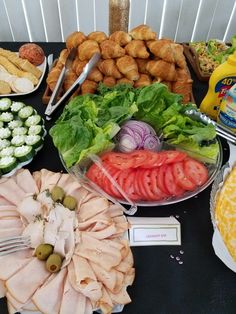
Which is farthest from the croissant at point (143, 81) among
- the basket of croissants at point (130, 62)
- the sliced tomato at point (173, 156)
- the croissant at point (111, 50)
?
the sliced tomato at point (173, 156)

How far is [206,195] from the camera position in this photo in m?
0.92

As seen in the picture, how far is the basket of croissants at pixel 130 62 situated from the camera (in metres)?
1.09

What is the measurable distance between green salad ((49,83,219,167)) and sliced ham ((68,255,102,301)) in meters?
0.31

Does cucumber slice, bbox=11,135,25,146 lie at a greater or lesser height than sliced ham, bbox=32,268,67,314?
greater

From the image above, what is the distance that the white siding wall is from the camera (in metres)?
1.83

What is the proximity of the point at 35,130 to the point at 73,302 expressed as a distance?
1.82 ft

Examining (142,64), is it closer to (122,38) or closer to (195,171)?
(122,38)

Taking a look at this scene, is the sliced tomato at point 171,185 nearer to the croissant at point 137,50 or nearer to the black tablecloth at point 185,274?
the black tablecloth at point 185,274

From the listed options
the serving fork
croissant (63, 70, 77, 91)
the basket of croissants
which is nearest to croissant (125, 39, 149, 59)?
the basket of croissants

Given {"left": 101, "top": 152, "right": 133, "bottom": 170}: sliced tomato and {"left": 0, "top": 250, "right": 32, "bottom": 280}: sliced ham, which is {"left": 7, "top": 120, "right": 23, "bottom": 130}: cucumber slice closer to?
{"left": 101, "top": 152, "right": 133, "bottom": 170}: sliced tomato

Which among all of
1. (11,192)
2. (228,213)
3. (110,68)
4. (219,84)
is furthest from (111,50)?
(228,213)

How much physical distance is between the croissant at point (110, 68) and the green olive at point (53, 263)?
690 mm

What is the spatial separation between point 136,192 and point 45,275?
301 millimetres

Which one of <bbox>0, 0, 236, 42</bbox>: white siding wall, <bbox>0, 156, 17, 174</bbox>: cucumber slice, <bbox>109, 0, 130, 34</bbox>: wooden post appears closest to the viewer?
<bbox>0, 156, 17, 174</bbox>: cucumber slice
